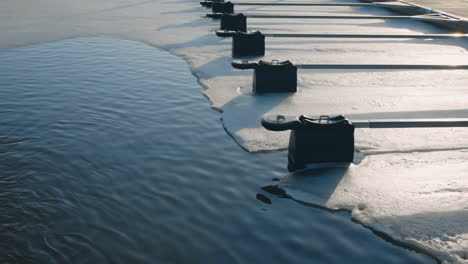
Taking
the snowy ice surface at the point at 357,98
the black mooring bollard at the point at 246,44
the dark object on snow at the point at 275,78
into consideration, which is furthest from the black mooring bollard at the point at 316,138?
the black mooring bollard at the point at 246,44

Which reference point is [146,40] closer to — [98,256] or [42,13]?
[42,13]

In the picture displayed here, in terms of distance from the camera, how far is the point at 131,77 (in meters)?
8.33

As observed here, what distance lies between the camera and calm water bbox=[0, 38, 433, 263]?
12.4 ft

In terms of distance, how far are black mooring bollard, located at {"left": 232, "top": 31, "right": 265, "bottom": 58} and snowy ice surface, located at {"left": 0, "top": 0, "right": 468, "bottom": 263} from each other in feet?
0.78

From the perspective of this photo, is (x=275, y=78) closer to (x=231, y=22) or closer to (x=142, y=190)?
(x=142, y=190)

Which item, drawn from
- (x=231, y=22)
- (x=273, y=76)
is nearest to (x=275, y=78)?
(x=273, y=76)

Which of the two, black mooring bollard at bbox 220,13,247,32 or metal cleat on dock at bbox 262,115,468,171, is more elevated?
black mooring bollard at bbox 220,13,247,32

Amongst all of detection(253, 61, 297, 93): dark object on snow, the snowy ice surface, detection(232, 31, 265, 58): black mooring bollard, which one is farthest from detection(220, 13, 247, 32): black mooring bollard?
detection(253, 61, 297, 93): dark object on snow

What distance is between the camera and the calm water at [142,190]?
3.79m

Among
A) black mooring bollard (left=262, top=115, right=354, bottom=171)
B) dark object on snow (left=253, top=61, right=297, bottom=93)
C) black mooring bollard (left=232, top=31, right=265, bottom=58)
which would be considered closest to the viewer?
black mooring bollard (left=262, top=115, right=354, bottom=171)

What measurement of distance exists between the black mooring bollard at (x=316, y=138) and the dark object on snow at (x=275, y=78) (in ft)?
8.31

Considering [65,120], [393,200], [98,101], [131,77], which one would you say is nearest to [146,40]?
[131,77]

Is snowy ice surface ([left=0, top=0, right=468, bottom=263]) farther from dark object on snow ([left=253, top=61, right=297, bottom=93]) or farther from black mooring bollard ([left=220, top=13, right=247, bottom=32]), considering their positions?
black mooring bollard ([left=220, top=13, right=247, bottom=32])

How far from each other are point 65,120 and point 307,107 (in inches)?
123
